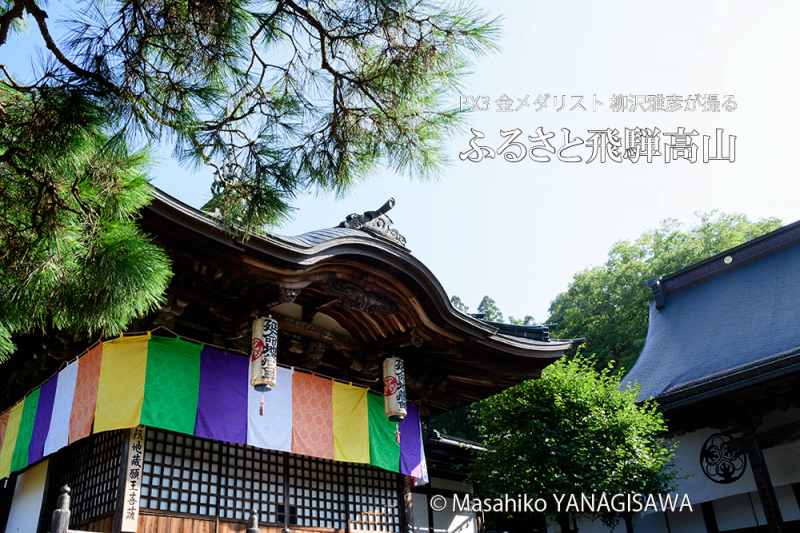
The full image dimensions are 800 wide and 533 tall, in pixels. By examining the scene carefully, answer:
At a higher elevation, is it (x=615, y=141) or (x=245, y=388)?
(x=615, y=141)

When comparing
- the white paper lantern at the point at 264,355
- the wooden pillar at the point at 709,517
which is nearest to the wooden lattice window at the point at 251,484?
the white paper lantern at the point at 264,355

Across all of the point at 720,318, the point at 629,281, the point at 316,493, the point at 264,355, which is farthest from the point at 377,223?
the point at 629,281

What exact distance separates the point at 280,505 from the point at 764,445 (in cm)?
982

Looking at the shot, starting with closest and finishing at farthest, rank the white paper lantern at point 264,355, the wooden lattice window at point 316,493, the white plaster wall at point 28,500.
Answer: the white paper lantern at point 264,355, the white plaster wall at point 28,500, the wooden lattice window at point 316,493

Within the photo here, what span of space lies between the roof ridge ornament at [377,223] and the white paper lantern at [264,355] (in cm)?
250

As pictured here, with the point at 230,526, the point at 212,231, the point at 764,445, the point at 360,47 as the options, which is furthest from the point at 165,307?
the point at 764,445

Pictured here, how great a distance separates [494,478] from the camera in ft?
36.9

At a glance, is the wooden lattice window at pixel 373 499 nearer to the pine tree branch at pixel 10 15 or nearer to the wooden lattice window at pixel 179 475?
the wooden lattice window at pixel 179 475

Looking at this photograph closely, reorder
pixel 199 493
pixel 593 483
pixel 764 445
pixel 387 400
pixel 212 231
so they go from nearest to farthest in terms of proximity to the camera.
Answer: pixel 212 231, pixel 199 493, pixel 387 400, pixel 593 483, pixel 764 445

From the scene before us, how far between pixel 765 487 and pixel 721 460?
166 cm

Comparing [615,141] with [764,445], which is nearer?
[615,141]

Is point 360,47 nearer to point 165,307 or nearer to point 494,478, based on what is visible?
point 165,307

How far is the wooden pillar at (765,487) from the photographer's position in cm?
1095

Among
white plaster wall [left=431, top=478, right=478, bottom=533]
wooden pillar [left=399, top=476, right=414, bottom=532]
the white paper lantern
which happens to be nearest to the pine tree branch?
the white paper lantern
